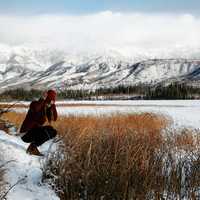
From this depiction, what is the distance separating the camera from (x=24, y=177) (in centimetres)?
646

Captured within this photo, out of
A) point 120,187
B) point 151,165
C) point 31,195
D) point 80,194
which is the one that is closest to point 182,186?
point 151,165

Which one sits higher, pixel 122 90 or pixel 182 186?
pixel 182 186

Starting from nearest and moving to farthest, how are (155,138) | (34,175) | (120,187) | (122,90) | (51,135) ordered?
(120,187) < (34,175) < (155,138) < (51,135) < (122,90)

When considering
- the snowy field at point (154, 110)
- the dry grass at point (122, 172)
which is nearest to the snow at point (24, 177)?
the dry grass at point (122, 172)

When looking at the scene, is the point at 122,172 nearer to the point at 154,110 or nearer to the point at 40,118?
the point at 40,118

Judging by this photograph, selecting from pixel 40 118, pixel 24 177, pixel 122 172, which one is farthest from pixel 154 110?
pixel 122 172

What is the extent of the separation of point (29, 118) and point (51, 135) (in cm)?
56

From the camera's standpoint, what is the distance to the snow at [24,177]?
5930 mm

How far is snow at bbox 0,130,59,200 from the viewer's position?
5.93 m

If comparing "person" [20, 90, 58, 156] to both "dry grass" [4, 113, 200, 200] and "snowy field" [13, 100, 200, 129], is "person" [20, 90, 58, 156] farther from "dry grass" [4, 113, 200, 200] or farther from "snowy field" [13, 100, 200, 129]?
"snowy field" [13, 100, 200, 129]

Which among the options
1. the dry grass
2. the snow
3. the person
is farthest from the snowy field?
the dry grass

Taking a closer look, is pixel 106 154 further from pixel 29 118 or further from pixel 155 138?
pixel 29 118

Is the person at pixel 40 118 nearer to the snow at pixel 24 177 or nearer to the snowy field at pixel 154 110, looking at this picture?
the snow at pixel 24 177

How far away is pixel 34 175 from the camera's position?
268 inches
